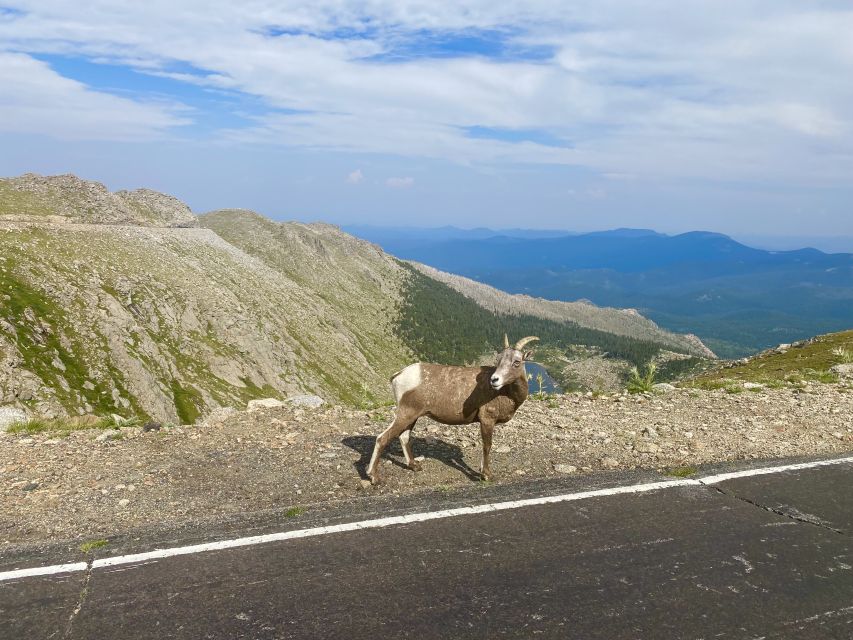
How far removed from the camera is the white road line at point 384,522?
22.2 feet

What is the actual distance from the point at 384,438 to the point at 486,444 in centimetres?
186

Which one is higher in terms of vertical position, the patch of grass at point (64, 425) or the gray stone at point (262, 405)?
the gray stone at point (262, 405)

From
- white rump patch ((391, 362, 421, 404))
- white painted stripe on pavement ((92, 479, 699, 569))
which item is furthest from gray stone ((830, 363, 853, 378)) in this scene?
white rump patch ((391, 362, 421, 404))

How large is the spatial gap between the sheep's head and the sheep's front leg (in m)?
0.76

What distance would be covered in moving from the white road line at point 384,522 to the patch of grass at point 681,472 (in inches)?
7.0

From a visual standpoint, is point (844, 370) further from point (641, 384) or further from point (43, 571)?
point (43, 571)

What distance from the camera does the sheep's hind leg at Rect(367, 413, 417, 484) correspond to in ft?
31.7

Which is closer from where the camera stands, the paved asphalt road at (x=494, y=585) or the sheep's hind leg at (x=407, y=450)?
the paved asphalt road at (x=494, y=585)

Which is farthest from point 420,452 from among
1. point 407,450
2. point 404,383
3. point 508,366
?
point 508,366

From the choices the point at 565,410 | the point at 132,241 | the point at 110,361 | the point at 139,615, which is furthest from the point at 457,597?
the point at 132,241

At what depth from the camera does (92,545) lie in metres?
7.25

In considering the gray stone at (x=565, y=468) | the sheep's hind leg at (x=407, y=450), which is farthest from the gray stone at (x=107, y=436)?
the gray stone at (x=565, y=468)

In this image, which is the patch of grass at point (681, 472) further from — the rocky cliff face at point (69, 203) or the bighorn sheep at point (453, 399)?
the rocky cliff face at point (69, 203)

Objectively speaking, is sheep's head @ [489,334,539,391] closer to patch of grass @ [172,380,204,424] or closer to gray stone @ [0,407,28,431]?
gray stone @ [0,407,28,431]
